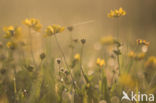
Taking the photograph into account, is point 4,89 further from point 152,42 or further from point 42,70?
point 152,42

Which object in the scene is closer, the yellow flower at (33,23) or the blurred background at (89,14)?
the yellow flower at (33,23)

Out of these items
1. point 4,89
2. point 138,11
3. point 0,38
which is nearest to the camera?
point 4,89

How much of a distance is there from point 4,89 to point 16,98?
1.10 ft

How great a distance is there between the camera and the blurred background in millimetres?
5441

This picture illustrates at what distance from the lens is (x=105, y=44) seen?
386cm

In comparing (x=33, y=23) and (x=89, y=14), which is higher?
(x=89, y=14)

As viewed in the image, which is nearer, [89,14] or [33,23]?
[33,23]

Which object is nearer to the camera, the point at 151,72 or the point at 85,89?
the point at 85,89

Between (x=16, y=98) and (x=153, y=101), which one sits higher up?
(x=16, y=98)

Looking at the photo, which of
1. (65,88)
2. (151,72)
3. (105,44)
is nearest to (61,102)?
(65,88)

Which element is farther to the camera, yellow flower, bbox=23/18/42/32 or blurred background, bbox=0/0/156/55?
blurred background, bbox=0/0/156/55

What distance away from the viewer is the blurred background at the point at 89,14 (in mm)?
5441

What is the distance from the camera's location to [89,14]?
21.6ft

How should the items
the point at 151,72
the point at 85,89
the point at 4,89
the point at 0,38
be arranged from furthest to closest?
the point at 0,38 < the point at 151,72 < the point at 4,89 < the point at 85,89
